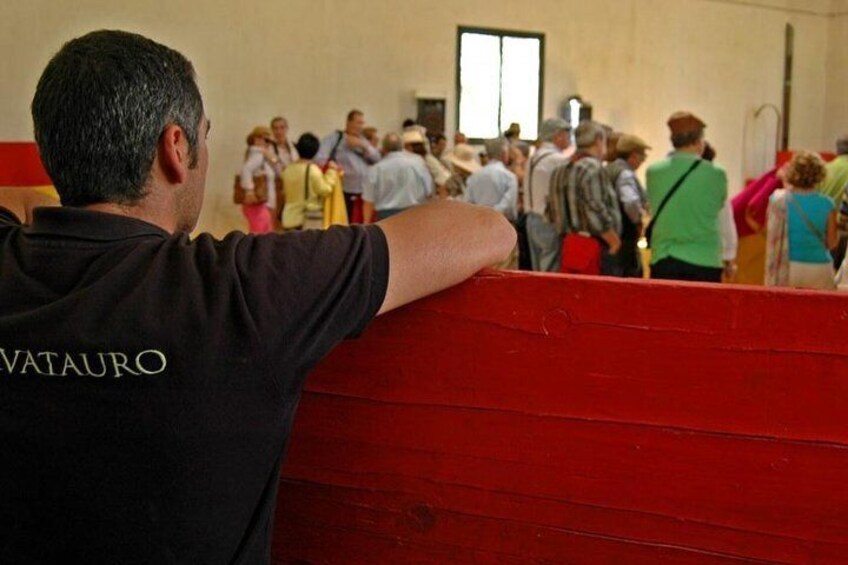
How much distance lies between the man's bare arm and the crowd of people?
12.2 feet

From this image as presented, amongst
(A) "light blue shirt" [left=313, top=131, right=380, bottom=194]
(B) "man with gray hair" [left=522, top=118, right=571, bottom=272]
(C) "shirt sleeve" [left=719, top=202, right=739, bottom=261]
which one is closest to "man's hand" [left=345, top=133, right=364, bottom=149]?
(A) "light blue shirt" [left=313, top=131, right=380, bottom=194]

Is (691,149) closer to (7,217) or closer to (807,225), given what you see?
(807,225)

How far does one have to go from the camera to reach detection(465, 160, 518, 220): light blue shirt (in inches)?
348

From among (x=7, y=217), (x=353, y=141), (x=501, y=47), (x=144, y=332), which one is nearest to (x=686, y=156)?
(x=7, y=217)

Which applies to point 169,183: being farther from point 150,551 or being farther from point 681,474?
point 681,474

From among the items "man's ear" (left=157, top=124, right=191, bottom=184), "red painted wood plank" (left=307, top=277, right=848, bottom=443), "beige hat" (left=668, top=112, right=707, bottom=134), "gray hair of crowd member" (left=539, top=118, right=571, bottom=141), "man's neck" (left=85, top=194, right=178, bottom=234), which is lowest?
"red painted wood plank" (left=307, top=277, right=848, bottom=443)

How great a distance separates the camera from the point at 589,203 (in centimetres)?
698

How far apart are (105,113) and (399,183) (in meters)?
7.57

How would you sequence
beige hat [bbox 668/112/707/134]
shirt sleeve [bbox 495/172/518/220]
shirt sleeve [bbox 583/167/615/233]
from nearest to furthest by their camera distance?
beige hat [bbox 668/112/707/134], shirt sleeve [bbox 583/167/615/233], shirt sleeve [bbox 495/172/518/220]

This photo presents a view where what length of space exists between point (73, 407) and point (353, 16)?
43.0 feet

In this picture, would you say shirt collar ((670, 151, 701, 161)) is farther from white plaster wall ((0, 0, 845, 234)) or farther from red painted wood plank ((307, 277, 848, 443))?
white plaster wall ((0, 0, 845, 234))

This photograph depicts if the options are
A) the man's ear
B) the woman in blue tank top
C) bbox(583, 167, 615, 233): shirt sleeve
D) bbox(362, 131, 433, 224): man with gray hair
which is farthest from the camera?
bbox(362, 131, 433, 224): man with gray hair

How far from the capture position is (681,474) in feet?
4.78

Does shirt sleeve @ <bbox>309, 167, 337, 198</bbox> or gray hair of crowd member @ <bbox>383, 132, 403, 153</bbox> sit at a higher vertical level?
gray hair of crowd member @ <bbox>383, 132, 403, 153</bbox>
